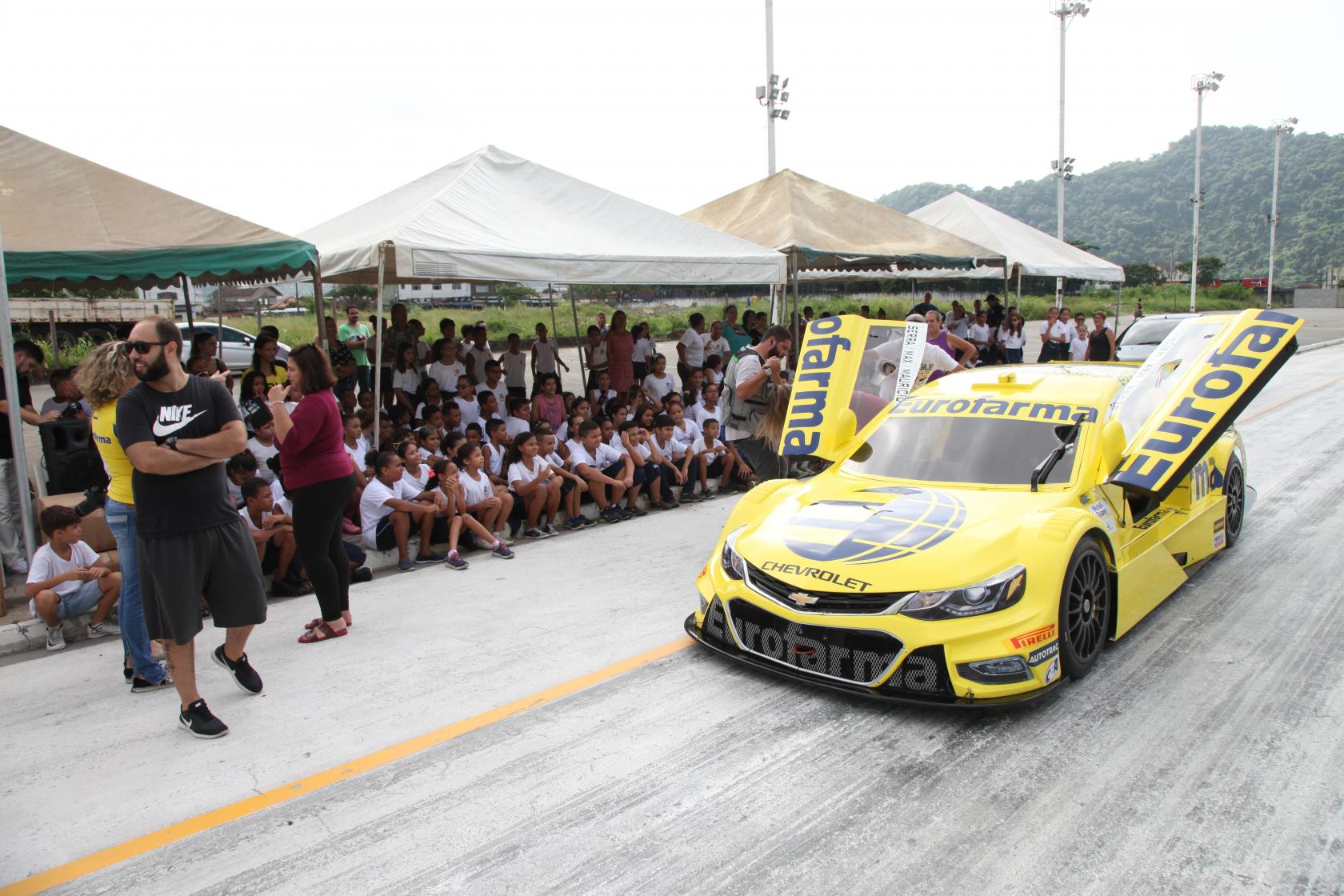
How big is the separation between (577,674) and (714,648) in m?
0.74

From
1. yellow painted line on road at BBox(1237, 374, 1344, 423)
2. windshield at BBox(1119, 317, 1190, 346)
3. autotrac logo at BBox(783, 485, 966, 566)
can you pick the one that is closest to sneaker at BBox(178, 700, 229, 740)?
autotrac logo at BBox(783, 485, 966, 566)

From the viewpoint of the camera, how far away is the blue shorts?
555 centimetres

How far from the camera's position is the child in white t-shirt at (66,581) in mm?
5414

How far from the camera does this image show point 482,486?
764 centimetres

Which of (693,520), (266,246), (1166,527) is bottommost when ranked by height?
(693,520)

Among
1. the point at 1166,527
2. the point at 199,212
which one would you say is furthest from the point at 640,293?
the point at 1166,527

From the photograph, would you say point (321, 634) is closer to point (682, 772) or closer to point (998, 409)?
point (682, 772)

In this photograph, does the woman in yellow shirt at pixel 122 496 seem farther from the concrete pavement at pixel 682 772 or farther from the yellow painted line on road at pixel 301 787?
the yellow painted line on road at pixel 301 787

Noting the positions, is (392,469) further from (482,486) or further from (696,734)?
(696,734)

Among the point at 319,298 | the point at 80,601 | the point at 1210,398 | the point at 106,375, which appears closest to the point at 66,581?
the point at 80,601

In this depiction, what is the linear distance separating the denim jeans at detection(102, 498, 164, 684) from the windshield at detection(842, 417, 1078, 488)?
3898 mm

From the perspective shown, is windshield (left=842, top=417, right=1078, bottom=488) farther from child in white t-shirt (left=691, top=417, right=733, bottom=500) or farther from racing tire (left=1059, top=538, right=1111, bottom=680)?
child in white t-shirt (left=691, top=417, right=733, bottom=500)

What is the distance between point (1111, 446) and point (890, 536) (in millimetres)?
1605

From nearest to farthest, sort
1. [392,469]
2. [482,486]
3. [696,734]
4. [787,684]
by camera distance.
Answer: [696,734] < [787,684] < [392,469] < [482,486]
